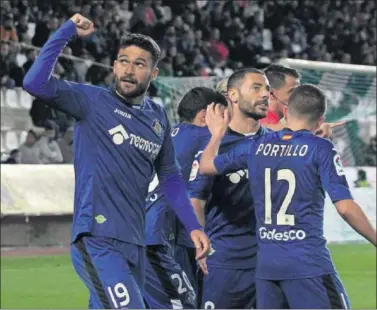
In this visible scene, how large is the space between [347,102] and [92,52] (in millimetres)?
5130

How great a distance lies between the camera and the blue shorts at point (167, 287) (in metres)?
7.23

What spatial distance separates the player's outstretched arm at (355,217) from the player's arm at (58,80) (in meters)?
1.49

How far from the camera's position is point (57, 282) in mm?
13469

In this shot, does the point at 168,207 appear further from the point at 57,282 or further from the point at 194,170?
the point at 57,282

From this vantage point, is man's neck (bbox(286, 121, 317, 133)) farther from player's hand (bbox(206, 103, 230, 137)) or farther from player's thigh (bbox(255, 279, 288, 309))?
player's thigh (bbox(255, 279, 288, 309))

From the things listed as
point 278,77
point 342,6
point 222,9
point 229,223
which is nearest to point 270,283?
point 229,223

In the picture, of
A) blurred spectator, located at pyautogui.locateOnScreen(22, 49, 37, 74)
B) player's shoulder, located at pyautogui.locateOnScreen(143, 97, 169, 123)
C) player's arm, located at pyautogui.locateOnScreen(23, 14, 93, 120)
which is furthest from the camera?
blurred spectator, located at pyautogui.locateOnScreen(22, 49, 37, 74)

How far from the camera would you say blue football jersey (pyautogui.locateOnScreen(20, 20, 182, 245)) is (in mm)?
5875

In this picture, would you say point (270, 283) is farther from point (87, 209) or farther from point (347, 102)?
point (347, 102)

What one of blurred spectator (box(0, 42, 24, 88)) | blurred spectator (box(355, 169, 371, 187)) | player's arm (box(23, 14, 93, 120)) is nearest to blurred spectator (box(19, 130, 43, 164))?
blurred spectator (box(0, 42, 24, 88))

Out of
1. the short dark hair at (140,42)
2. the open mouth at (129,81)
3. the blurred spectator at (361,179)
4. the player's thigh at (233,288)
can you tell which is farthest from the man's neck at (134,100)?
the blurred spectator at (361,179)

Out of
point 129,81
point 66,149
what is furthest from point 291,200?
point 66,149

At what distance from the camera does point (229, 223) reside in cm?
734

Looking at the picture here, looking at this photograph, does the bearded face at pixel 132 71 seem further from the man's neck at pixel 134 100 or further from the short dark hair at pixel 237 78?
the short dark hair at pixel 237 78
